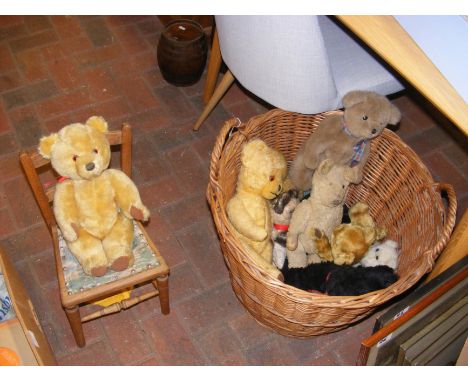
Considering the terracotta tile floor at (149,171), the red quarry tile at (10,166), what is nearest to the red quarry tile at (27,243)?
the terracotta tile floor at (149,171)

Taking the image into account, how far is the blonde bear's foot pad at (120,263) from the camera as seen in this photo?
1.61 m

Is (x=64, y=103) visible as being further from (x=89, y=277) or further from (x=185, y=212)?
(x=89, y=277)

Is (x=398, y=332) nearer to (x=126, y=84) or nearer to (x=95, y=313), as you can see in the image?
(x=95, y=313)

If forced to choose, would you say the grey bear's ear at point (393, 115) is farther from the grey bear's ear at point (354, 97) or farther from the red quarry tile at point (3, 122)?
the red quarry tile at point (3, 122)

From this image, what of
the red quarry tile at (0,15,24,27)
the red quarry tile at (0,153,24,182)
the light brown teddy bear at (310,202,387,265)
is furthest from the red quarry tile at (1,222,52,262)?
the red quarry tile at (0,15,24,27)

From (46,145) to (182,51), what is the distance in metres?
1.08

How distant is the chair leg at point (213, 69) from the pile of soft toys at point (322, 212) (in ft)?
2.11

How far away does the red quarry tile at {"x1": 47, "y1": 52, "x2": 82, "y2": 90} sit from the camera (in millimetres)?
2621

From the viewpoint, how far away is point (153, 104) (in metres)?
2.58

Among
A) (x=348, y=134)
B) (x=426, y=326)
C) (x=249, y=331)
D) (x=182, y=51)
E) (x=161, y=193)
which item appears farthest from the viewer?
(x=182, y=51)

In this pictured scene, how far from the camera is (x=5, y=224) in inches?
84.9

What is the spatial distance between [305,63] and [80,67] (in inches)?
55.7

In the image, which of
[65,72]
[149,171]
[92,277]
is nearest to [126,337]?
[92,277]

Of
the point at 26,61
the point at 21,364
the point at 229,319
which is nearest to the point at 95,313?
the point at 21,364
